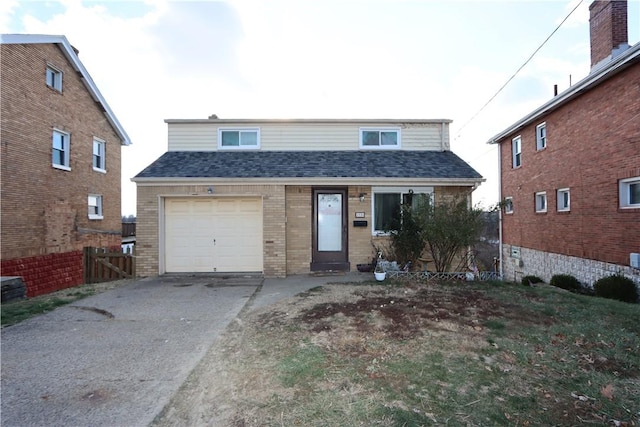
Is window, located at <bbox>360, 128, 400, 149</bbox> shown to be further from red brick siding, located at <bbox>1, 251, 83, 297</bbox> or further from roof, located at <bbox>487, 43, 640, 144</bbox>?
red brick siding, located at <bbox>1, 251, 83, 297</bbox>

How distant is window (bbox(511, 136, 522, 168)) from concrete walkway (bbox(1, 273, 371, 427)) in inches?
513

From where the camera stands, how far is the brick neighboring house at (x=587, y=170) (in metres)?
8.54

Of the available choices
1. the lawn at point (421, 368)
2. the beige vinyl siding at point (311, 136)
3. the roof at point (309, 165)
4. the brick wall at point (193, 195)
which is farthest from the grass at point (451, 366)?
the beige vinyl siding at point (311, 136)

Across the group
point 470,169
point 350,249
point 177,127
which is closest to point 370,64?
point 470,169

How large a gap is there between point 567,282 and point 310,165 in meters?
9.67

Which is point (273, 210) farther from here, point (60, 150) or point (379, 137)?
point (60, 150)

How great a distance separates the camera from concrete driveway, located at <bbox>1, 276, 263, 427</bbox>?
117 inches

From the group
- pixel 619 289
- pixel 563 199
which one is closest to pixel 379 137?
pixel 563 199

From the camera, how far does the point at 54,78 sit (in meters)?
12.7

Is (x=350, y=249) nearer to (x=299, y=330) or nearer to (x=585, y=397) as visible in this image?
(x=299, y=330)

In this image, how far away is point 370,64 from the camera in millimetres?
11305

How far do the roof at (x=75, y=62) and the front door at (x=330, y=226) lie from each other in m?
11.5

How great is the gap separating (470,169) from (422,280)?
4.41m

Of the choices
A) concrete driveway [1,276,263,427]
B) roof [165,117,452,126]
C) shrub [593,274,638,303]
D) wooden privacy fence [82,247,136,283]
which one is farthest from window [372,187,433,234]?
wooden privacy fence [82,247,136,283]
